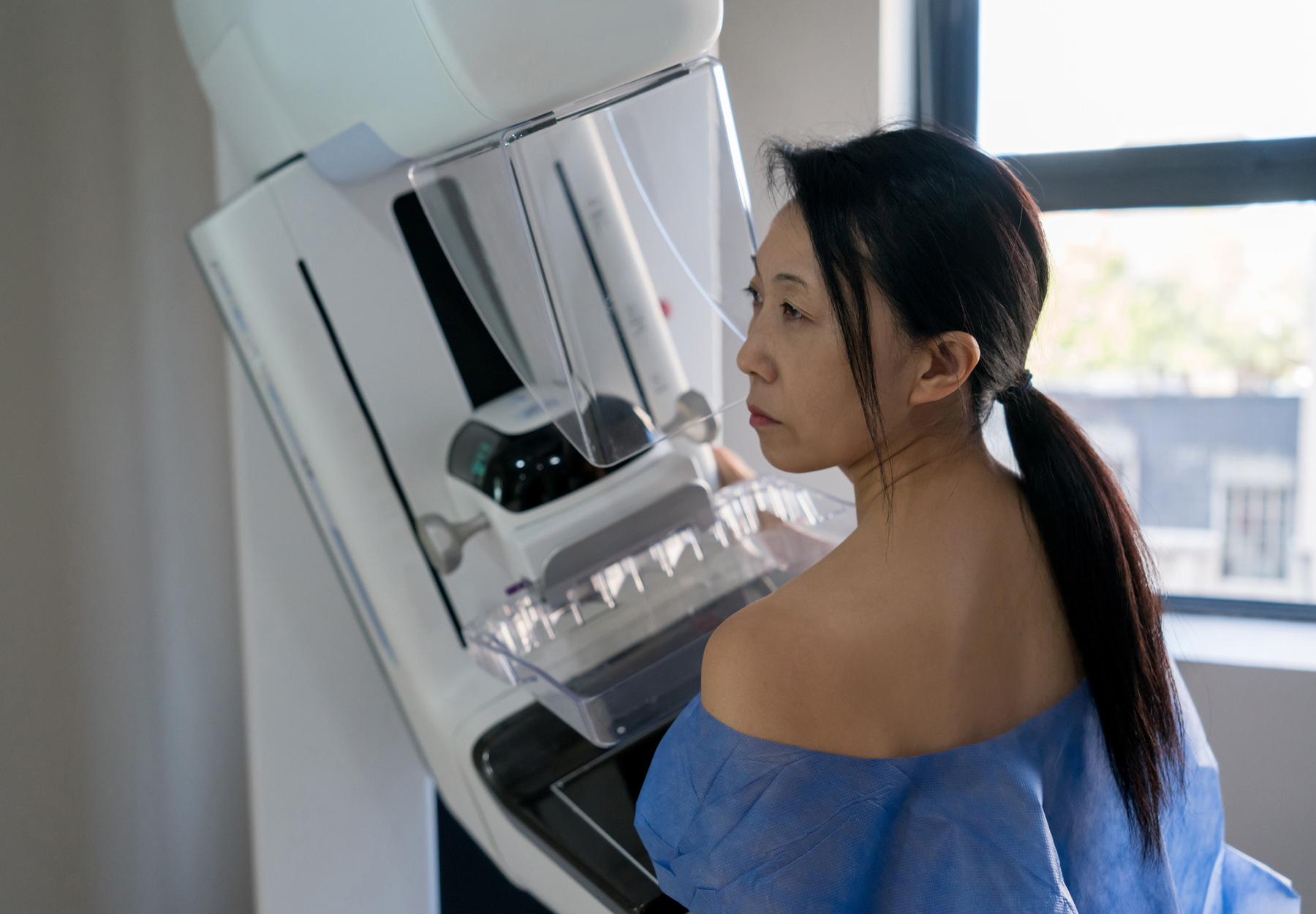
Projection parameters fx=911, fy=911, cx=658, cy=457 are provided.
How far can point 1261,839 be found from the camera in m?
1.67

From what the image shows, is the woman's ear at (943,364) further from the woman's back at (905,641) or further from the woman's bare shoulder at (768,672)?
the woman's bare shoulder at (768,672)

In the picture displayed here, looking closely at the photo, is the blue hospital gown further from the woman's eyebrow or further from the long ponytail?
the woman's eyebrow

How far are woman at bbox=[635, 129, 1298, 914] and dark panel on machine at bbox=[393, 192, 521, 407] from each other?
37 centimetres

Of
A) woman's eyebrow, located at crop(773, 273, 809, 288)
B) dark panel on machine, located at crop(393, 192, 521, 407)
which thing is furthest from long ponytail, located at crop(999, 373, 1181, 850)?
dark panel on machine, located at crop(393, 192, 521, 407)

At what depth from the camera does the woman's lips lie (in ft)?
2.83

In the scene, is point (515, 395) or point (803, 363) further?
point (515, 395)

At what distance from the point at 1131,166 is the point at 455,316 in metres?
1.44

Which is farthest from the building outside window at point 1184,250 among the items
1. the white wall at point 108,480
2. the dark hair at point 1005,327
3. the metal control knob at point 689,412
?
the white wall at point 108,480

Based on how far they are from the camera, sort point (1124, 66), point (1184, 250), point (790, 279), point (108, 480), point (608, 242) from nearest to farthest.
→ point (790, 279) < point (608, 242) < point (108, 480) < point (1124, 66) < point (1184, 250)

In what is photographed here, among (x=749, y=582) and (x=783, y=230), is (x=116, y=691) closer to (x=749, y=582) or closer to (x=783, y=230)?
(x=749, y=582)

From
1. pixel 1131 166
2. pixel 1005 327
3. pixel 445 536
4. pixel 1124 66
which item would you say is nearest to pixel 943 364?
pixel 1005 327

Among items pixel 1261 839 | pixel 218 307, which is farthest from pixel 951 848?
pixel 1261 839

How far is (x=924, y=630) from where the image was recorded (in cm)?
72

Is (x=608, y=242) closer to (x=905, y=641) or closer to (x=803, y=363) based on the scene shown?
(x=803, y=363)
